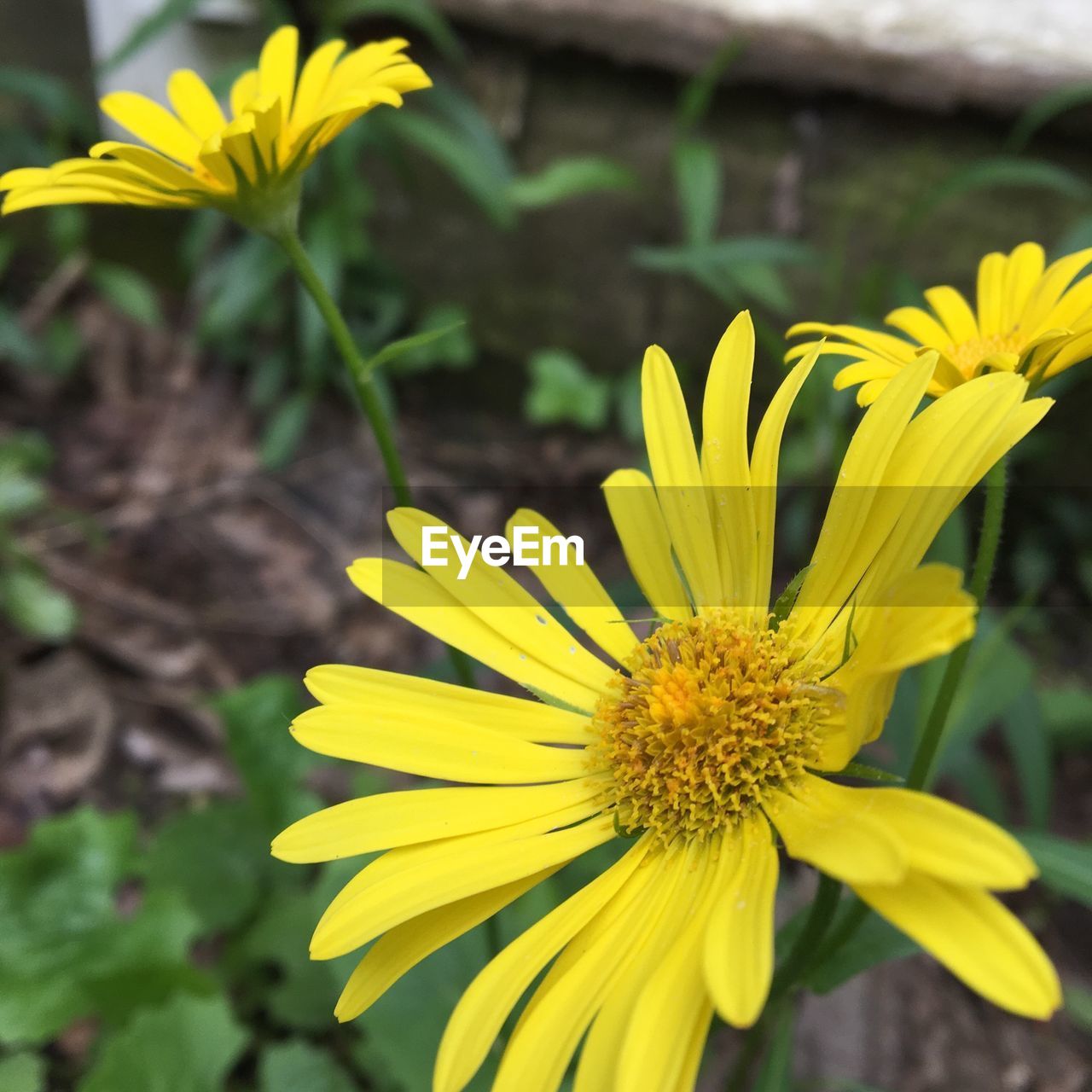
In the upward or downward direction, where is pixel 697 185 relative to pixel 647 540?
upward

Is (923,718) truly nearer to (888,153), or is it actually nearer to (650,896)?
(650,896)

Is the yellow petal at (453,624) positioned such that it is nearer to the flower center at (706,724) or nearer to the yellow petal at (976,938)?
the flower center at (706,724)

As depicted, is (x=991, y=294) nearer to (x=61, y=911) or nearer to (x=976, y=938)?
(x=976, y=938)

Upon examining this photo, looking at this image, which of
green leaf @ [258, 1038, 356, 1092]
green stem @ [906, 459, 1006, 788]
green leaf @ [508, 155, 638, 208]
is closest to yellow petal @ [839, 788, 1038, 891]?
green stem @ [906, 459, 1006, 788]

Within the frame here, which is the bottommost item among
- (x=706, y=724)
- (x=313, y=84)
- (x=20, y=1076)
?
(x=20, y=1076)

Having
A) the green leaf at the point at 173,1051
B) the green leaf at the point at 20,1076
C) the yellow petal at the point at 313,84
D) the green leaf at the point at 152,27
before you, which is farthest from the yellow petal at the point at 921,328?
the green leaf at the point at 152,27

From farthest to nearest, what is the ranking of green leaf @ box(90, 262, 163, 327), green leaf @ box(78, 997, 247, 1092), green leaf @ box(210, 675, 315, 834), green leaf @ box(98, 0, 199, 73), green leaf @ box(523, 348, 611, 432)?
green leaf @ box(90, 262, 163, 327)
green leaf @ box(523, 348, 611, 432)
green leaf @ box(98, 0, 199, 73)
green leaf @ box(210, 675, 315, 834)
green leaf @ box(78, 997, 247, 1092)

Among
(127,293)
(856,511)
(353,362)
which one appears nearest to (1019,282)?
(856,511)

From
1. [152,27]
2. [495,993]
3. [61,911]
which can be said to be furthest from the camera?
[152,27]

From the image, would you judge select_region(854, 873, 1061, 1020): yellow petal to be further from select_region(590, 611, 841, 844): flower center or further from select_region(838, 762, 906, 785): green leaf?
select_region(590, 611, 841, 844): flower center
